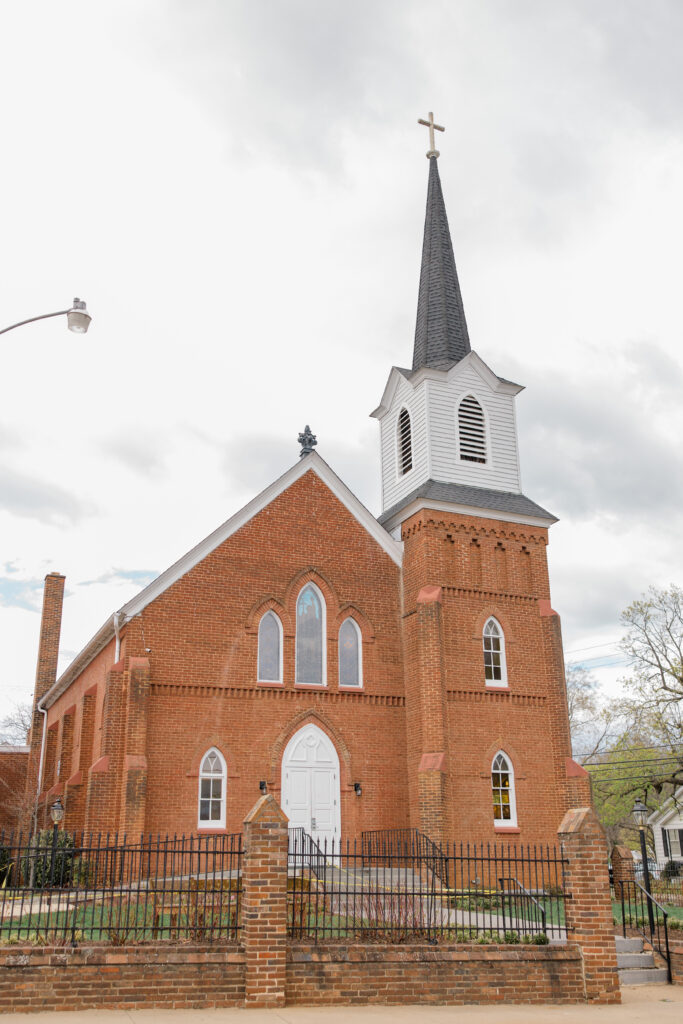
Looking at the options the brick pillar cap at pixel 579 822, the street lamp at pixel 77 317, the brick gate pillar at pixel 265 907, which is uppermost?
the street lamp at pixel 77 317

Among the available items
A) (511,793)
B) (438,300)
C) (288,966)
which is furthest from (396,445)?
(288,966)

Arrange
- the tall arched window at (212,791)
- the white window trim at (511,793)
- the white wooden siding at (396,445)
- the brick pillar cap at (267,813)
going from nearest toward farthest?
the brick pillar cap at (267,813), the tall arched window at (212,791), the white window trim at (511,793), the white wooden siding at (396,445)

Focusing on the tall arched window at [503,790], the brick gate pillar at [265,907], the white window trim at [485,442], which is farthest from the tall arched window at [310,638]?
the brick gate pillar at [265,907]

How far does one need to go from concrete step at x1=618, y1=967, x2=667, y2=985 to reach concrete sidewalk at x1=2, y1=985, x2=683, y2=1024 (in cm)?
269

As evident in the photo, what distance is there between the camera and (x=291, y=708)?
21.4 meters

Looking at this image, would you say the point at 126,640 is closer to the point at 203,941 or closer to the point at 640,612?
the point at 203,941

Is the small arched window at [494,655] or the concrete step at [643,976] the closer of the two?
the concrete step at [643,976]

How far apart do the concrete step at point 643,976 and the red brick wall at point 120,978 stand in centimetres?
719

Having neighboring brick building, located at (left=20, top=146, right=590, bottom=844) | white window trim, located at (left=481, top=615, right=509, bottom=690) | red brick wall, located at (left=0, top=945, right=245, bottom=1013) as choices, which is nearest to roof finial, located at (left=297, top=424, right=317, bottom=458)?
neighboring brick building, located at (left=20, top=146, right=590, bottom=844)

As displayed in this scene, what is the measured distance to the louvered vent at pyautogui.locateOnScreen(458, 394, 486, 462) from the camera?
1000 inches

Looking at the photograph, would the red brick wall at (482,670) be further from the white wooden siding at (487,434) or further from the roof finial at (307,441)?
the roof finial at (307,441)

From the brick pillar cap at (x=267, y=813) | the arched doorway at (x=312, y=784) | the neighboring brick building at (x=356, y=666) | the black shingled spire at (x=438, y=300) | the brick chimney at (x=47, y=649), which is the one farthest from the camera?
the brick chimney at (x=47, y=649)

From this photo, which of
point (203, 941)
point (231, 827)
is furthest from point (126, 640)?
point (203, 941)

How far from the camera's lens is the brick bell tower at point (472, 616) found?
21.7 meters
